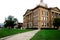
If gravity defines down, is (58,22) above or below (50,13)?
below

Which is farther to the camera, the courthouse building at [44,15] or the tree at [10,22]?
the tree at [10,22]

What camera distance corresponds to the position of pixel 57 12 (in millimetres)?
81000

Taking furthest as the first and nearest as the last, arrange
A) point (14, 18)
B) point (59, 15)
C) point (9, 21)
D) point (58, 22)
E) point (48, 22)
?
point (14, 18)
point (9, 21)
point (59, 15)
point (48, 22)
point (58, 22)

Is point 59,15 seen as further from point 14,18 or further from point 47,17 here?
point 14,18

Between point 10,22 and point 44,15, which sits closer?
point 44,15

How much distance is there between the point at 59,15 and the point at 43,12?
1393cm

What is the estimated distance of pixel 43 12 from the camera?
7438cm

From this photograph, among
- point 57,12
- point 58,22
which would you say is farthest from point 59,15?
point 58,22

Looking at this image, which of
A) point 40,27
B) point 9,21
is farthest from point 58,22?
point 9,21

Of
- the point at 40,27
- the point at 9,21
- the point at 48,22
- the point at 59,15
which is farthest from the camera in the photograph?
the point at 9,21

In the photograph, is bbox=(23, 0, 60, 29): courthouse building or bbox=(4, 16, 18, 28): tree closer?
bbox=(23, 0, 60, 29): courthouse building

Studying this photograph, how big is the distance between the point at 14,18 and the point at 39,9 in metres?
31.0

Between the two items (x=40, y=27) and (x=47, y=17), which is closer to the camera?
(x=40, y=27)

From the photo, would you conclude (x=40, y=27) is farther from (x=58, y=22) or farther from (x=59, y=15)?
(x=59, y=15)
